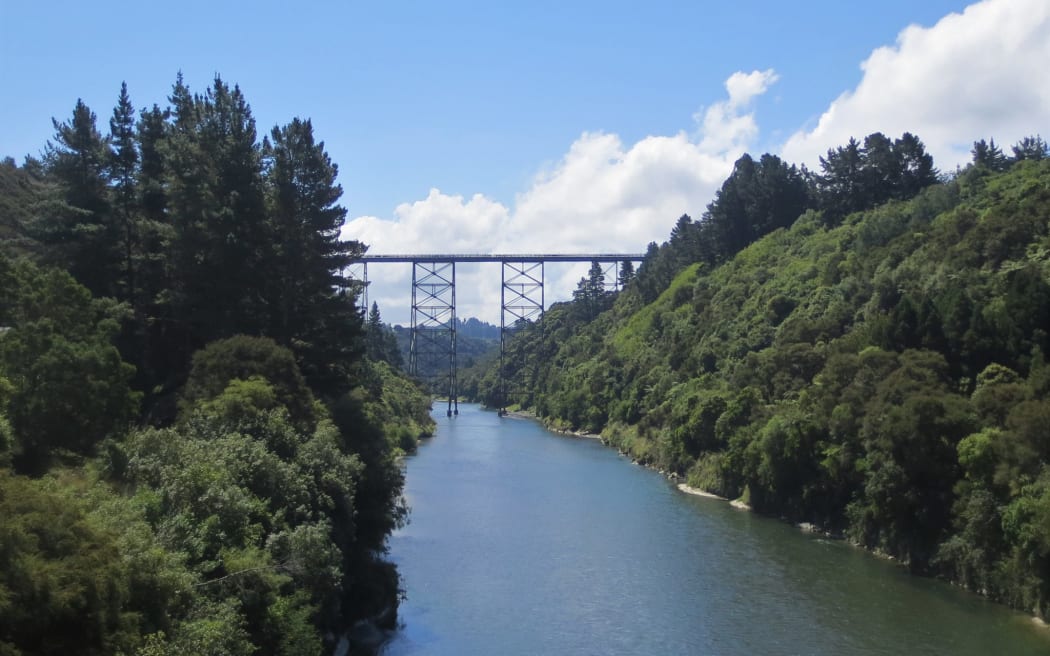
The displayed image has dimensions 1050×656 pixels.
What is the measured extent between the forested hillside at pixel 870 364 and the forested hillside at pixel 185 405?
12.6 m

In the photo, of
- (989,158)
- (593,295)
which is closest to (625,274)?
(593,295)

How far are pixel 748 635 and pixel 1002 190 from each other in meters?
27.7

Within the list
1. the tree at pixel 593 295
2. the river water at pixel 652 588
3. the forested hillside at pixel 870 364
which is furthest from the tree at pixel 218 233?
the tree at pixel 593 295

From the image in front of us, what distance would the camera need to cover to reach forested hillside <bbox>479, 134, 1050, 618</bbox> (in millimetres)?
21203

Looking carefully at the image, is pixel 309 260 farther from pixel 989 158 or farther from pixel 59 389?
pixel 989 158

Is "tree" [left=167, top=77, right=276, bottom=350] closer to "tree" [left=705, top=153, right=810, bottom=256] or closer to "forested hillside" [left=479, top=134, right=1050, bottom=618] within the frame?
"forested hillside" [left=479, top=134, right=1050, bottom=618]

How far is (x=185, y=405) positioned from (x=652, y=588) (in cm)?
1108

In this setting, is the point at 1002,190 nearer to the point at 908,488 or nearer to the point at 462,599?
the point at 908,488

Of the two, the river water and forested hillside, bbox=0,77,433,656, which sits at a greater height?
forested hillside, bbox=0,77,433,656

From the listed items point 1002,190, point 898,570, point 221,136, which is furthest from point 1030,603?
point 1002,190

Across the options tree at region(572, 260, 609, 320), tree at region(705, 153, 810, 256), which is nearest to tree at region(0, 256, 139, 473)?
tree at region(705, 153, 810, 256)

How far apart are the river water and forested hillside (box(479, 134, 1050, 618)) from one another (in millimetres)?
1319

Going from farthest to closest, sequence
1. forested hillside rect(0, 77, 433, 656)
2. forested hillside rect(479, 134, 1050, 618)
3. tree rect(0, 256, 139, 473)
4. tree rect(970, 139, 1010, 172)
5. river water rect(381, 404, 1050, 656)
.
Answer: tree rect(970, 139, 1010, 172) < forested hillside rect(479, 134, 1050, 618) < river water rect(381, 404, 1050, 656) < tree rect(0, 256, 139, 473) < forested hillside rect(0, 77, 433, 656)

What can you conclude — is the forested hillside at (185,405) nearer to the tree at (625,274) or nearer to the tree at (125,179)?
the tree at (125,179)
